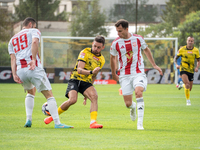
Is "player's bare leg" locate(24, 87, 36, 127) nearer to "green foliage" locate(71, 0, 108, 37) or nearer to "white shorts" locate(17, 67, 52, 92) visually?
"white shorts" locate(17, 67, 52, 92)

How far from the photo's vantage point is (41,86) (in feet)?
20.3

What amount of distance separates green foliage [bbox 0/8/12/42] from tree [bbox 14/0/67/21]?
0.80 m

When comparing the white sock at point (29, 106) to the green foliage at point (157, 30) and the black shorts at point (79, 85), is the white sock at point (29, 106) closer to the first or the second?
the black shorts at point (79, 85)

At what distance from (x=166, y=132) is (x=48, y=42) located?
20.2m

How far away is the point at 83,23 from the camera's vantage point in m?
28.2

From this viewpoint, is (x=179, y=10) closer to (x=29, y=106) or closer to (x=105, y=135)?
(x=29, y=106)

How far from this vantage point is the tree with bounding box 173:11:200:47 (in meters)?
32.5

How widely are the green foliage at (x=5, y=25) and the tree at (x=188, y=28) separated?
46.9 ft

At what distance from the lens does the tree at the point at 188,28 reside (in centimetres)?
3247

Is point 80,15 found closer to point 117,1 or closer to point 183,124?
point 117,1

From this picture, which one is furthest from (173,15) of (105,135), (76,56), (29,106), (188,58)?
(105,135)

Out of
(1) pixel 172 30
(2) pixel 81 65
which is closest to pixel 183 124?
(2) pixel 81 65

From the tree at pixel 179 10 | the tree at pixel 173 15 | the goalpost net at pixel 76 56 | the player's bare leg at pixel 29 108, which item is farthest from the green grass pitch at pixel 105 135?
the tree at pixel 179 10

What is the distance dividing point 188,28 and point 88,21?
32.2 feet
